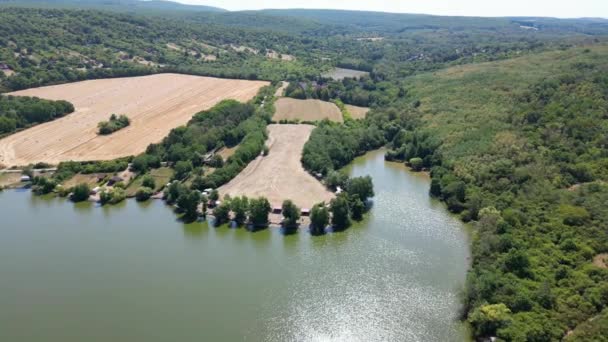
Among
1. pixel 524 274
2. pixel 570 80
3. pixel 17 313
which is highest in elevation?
pixel 570 80

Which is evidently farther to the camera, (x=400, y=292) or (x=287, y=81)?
(x=287, y=81)

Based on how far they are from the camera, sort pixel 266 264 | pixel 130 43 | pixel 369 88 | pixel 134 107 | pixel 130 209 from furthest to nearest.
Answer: pixel 130 43 → pixel 369 88 → pixel 134 107 → pixel 130 209 → pixel 266 264

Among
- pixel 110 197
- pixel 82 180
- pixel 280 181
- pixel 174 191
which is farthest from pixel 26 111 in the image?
pixel 280 181

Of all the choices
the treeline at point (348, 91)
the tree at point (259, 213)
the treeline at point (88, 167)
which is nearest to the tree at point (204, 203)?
the tree at point (259, 213)

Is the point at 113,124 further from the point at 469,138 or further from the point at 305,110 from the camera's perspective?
the point at 469,138

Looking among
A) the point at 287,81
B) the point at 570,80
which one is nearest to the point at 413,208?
the point at 570,80

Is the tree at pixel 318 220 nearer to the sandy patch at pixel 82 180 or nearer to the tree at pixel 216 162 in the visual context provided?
the tree at pixel 216 162

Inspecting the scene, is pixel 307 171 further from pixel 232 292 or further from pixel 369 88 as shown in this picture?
pixel 369 88
